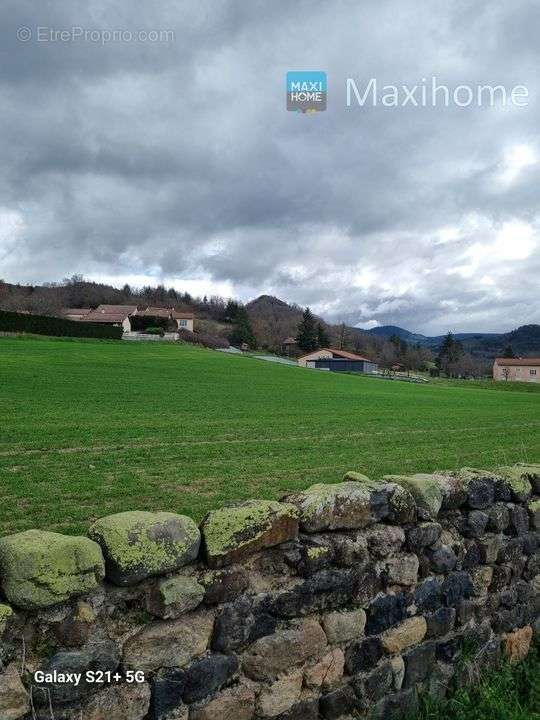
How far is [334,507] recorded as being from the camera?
3.68 m

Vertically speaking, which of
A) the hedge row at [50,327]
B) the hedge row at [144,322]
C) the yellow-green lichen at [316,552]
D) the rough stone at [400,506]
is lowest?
the yellow-green lichen at [316,552]

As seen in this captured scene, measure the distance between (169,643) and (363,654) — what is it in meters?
1.74

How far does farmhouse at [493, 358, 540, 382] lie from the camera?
115150mm

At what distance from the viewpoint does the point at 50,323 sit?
206 feet

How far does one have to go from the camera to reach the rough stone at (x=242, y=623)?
306cm

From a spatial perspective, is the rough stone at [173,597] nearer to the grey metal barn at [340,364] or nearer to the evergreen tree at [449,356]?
the grey metal barn at [340,364]

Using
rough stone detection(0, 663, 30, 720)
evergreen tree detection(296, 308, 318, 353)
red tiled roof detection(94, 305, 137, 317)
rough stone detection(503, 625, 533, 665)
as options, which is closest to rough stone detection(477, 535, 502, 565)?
rough stone detection(503, 625, 533, 665)

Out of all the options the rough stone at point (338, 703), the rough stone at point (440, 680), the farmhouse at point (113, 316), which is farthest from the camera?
the farmhouse at point (113, 316)

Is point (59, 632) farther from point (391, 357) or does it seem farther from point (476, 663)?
point (391, 357)

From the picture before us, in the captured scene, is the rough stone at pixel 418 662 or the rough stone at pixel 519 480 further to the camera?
the rough stone at pixel 519 480

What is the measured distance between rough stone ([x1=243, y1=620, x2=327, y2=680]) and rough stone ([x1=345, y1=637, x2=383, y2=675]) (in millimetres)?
329

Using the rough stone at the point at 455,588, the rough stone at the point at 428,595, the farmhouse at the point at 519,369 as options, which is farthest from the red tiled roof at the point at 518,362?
the rough stone at the point at 428,595

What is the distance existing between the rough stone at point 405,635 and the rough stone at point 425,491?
0.91 meters

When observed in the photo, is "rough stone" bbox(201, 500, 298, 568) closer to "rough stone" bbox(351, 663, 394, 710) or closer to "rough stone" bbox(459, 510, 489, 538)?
"rough stone" bbox(351, 663, 394, 710)
